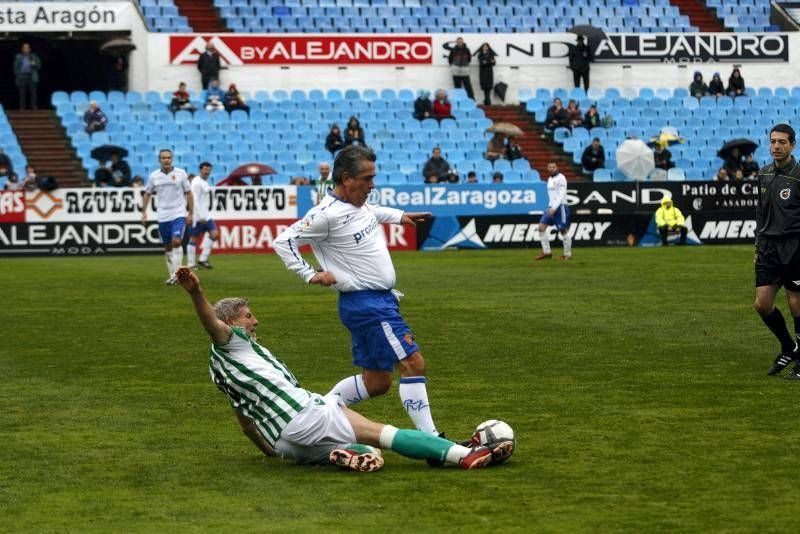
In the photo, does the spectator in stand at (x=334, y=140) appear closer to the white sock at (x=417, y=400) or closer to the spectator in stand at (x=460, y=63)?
the spectator in stand at (x=460, y=63)

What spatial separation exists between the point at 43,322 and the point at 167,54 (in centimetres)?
2650

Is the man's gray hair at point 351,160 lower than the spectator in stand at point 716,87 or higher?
higher

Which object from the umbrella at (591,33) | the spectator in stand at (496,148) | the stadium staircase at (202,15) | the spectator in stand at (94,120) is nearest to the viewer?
the spectator in stand at (94,120)

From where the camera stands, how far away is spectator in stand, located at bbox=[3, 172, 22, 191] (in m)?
34.9

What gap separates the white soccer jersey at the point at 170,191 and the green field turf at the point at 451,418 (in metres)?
3.70

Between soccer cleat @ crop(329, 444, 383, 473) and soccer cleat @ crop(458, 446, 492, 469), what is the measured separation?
0.49m

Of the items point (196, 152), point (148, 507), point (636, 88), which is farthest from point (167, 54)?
point (148, 507)

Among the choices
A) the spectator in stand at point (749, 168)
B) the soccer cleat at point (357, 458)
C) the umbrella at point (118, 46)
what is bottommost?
the spectator in stand at point (749, 168)

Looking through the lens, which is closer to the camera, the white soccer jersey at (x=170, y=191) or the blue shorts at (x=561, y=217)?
the white soccer jersey at (x=170, y=191)

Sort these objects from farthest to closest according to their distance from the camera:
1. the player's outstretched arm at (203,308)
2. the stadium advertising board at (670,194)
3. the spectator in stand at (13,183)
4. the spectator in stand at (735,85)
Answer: the spectator in stand at (735,85)
the stadium advertising board at (670,194)
the spectator in stand at (13,183)
the player's outstretched arm at (203,308)

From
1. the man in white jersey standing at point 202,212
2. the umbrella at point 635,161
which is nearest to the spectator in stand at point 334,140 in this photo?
the umbrella at point 635,161

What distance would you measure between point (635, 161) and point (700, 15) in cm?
1086

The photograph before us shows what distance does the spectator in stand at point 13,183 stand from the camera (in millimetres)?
34906

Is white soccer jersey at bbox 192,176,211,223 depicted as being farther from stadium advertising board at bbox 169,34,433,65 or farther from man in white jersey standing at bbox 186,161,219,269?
stadium advertising board at bbox 169,34,433,65
